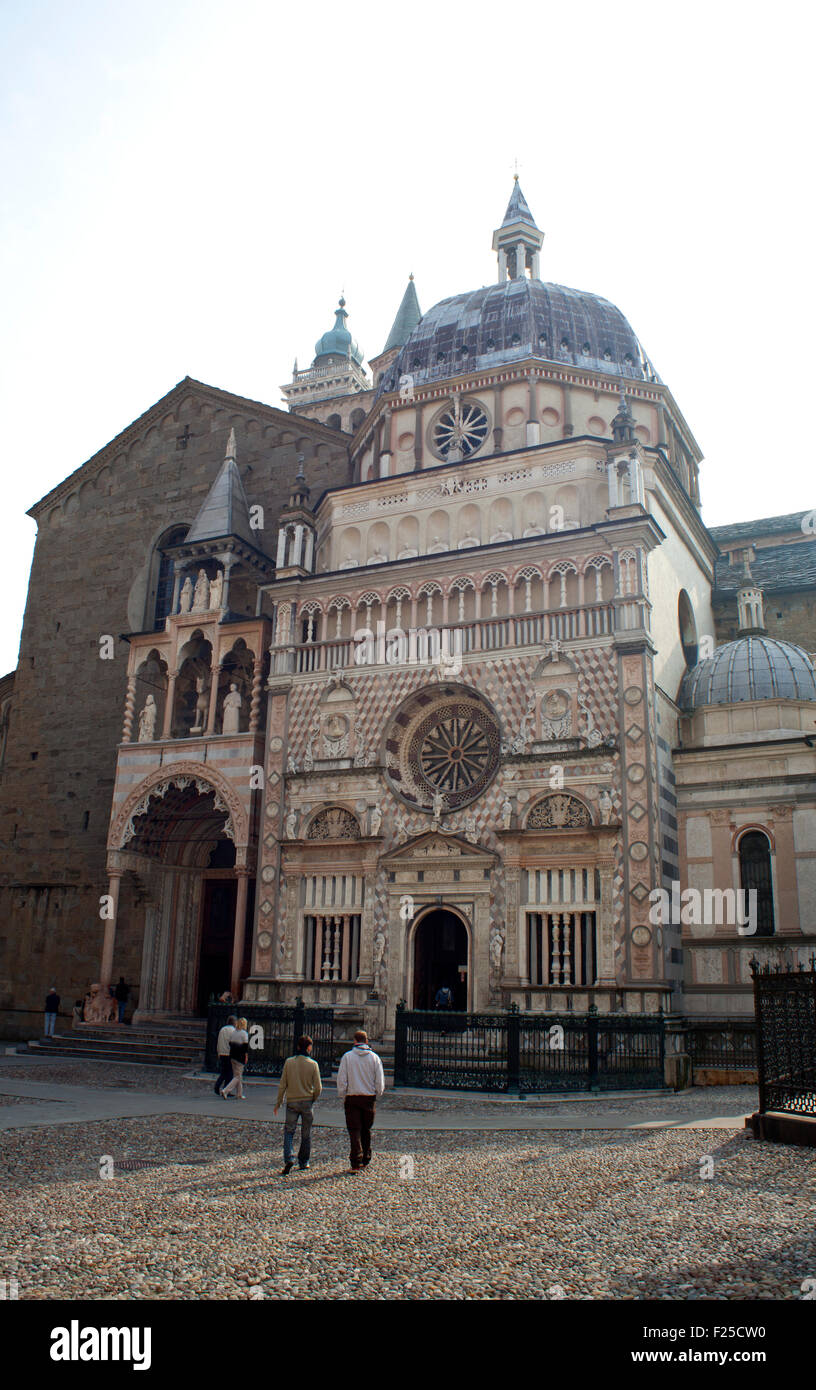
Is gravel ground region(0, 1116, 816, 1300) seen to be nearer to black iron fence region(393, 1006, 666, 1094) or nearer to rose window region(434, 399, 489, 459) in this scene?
black iron fence region(393, 1006, 666, 1094)

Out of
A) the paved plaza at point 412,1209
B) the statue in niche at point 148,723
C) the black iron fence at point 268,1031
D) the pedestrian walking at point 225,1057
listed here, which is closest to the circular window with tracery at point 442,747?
the black iron fence at point 268,1031

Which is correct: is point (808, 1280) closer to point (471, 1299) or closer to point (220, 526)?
point (471, 1299)

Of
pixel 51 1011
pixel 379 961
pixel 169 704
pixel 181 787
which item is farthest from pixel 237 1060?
pixel 169 704

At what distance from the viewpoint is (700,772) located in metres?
24.8

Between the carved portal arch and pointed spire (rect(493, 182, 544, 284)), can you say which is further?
pointed spire (rect(493, 182, 544, 284))

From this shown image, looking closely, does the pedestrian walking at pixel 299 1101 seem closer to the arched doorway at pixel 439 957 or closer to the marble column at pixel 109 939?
the arched doorway at pixel 439 957

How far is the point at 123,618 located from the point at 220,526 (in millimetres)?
5625

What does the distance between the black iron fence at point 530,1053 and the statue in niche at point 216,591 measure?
587 inches

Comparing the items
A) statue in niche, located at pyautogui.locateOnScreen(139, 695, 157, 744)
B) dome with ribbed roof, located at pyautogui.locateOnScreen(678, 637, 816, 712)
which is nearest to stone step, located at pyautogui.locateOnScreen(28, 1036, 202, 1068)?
statue in niche, located at pyautogui.locateOnScreen(139, 695, 157, 744)

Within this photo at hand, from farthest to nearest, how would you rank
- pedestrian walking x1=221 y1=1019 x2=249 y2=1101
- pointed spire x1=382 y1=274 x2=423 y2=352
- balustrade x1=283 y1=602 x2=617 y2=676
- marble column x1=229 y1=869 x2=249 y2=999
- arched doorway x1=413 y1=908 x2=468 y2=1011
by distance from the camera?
1. pointed spire x1=382 y1=274 x2=423 y2=352
2. marble column x1=229 y1=869 x2=249 y2=999
3. arched doorway x1=413 y1=908 x2=468 y2=1011
4. balustrade x1=283 y1=602 x2=617 y2=676
5. pedestrian walking x1=221 y1=1019 x2=249 y2=1101

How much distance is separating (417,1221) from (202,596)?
78.5 ft

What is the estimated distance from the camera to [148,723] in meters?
29.8

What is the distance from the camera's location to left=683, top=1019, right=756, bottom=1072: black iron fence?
69.7 ft

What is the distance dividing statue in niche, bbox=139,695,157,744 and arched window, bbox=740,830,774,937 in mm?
16426
